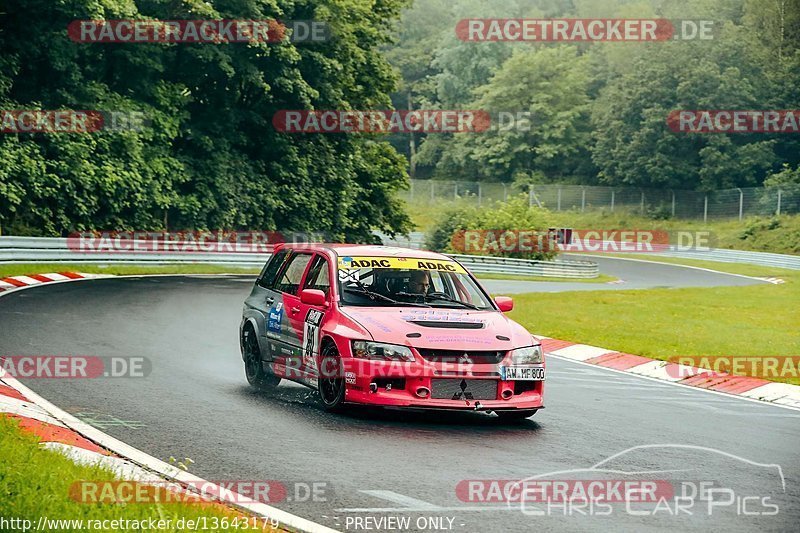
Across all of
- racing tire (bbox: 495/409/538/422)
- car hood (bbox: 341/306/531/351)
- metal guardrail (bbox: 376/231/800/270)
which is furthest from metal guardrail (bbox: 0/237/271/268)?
metal guardrail (bbox: 376/231/800/270)

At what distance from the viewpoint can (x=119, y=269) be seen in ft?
102

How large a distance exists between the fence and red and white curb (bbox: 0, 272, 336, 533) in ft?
220

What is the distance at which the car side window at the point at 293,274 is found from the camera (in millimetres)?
11953

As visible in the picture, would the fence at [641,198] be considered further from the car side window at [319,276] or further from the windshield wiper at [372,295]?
the windshield wiper at [372,295]

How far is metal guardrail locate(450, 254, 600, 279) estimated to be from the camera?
1947 inches

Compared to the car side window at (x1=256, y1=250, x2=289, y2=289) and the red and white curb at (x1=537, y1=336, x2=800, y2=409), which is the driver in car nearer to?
the car side window at (x1=256, y1=250, x2=289, y2=289)

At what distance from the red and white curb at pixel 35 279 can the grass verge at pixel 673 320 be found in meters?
9.65

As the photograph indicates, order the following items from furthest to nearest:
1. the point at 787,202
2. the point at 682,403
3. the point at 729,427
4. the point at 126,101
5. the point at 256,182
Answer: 1. the point at 787,202
2. the point at 256,182
3. the point at 126,101
4. the point at 682,403
5. the point at 729,427

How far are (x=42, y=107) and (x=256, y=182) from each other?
10.8m

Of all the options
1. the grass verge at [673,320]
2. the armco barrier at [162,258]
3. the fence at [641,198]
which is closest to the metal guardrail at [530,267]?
the armco barrier at [162,258]

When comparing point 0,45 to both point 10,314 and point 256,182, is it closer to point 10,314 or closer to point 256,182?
point 256,182

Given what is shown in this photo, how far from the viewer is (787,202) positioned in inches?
2854

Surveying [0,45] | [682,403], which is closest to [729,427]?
[682,403]

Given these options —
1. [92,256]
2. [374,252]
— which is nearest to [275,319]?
[374,252]
